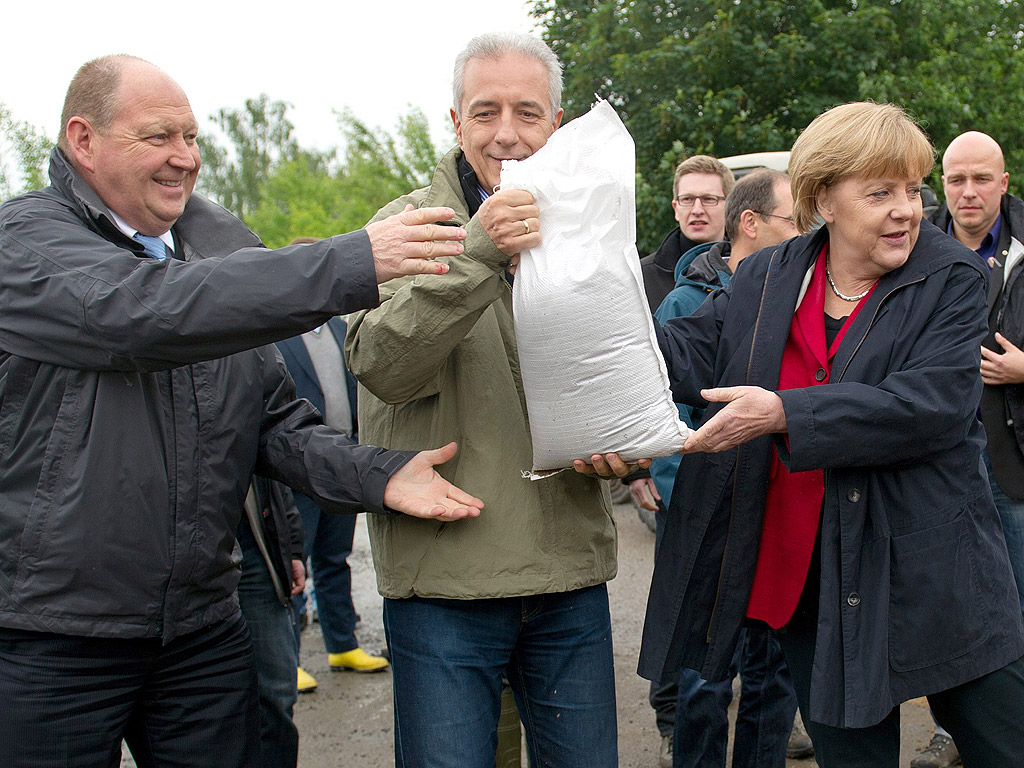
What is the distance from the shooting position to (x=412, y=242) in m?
1.89

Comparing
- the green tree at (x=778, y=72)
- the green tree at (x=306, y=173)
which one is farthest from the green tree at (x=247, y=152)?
the green tree at (x=778, y=72)

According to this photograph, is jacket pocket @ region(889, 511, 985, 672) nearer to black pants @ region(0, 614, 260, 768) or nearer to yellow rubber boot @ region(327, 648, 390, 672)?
black pants @ region(0, 614, 260, 768)

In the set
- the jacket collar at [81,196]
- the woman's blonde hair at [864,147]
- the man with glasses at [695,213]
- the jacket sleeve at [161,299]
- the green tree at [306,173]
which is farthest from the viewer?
the green tree at [306,173]

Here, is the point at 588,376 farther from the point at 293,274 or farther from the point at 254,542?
the point at 254,542

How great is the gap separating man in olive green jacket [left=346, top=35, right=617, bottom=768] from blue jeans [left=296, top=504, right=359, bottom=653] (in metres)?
2.90

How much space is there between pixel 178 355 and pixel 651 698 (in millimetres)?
2938

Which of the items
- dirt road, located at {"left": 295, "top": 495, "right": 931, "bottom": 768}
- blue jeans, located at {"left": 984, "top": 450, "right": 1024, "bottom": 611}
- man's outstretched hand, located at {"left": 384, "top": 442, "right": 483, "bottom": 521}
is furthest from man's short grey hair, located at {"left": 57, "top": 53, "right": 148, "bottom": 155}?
blue jeans, located at {"left": 984, "top": 450, "right": 1024, "bottom": 611}

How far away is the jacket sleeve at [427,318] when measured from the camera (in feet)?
6.46

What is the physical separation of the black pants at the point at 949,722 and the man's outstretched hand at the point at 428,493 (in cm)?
94

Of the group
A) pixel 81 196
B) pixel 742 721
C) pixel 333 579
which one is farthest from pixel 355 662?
pixel 81 196

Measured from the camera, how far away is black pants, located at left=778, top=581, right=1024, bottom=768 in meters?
2.28

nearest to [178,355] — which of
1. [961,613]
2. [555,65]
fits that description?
[555,65]

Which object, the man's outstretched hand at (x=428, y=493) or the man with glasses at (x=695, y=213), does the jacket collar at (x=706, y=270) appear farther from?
the man's outstretched hand at (x=428, y=493)

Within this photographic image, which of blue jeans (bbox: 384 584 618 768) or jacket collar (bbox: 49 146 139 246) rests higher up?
jacket collar (bbox: 49 146 139 246)
